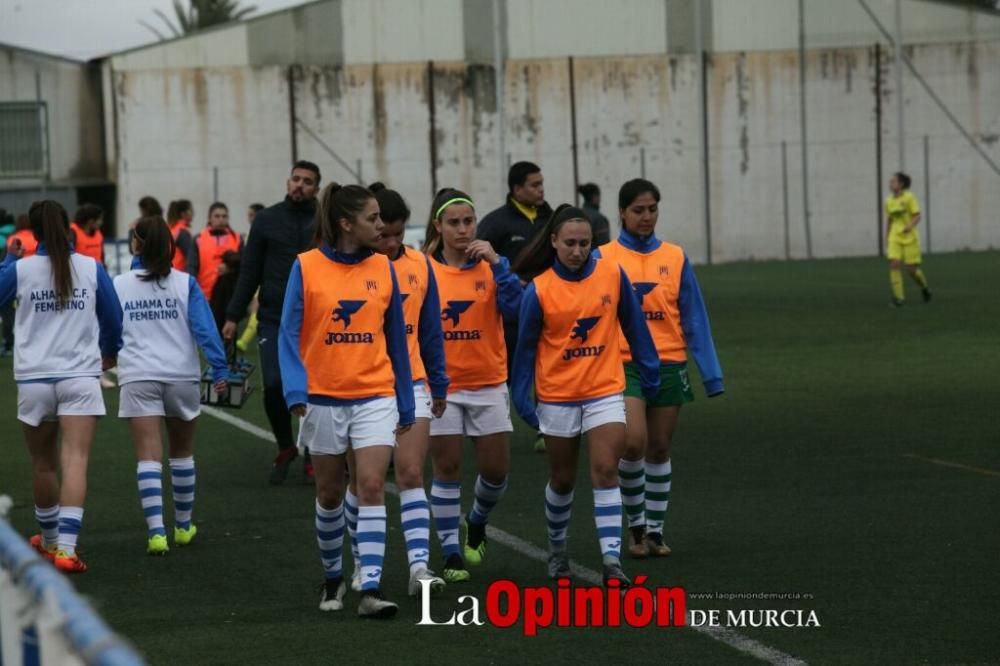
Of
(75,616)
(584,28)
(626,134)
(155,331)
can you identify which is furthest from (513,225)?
(626,134)

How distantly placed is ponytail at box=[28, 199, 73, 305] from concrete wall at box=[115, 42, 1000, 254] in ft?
128

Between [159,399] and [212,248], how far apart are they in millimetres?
10167

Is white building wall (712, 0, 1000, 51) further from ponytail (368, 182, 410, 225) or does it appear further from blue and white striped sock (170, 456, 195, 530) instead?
ponytail (368, 182, 410, 225)

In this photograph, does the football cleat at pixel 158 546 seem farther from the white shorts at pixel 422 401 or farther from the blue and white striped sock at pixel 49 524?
the white shorts at pixel 422 401

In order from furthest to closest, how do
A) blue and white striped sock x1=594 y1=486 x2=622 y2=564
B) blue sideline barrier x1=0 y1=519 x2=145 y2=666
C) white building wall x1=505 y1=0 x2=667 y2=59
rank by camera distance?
white building wall x1=505 y1=0 x2=667 y2=59 → blue and white striped sock x1=594 y1=486 x2=622 y2=564 → blue sideline barrier x1=0 y1=519 x2=145 y2=666

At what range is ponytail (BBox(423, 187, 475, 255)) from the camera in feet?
29.1

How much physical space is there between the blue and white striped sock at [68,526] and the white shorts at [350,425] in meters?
2.06

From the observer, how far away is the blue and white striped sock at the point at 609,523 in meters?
8.20

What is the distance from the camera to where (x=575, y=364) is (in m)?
8.39

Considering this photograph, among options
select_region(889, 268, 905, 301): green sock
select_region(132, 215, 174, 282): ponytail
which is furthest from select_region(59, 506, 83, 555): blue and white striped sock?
select_region(889, 268, 905, 301): green sock

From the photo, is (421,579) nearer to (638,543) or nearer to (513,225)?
(638,543)

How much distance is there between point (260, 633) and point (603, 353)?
6.76ft

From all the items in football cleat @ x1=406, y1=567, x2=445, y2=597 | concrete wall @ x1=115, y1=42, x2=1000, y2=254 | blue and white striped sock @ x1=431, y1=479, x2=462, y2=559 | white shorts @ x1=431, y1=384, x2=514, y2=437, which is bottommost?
football cleat @ x1=406, y1=567, x2=445, y2=597

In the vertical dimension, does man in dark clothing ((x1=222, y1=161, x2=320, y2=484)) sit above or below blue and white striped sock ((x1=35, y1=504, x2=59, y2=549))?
above
